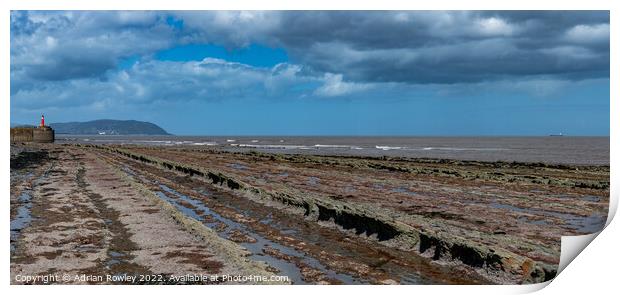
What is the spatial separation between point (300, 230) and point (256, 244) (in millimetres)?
A: 1835

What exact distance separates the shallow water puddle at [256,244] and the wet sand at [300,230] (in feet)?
0.09

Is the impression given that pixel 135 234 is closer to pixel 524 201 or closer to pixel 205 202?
pixel 205 202

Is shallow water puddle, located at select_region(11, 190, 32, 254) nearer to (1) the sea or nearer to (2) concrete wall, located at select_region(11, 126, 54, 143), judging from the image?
(1) the sea

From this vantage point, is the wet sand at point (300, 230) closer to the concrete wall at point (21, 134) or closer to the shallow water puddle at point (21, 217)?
the shallow water puddle at point (21, 217)

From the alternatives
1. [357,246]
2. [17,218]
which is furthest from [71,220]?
[357,246]

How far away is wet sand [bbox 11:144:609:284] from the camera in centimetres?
902

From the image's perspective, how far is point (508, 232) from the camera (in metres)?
12.3

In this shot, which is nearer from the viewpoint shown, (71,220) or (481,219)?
(71,220)

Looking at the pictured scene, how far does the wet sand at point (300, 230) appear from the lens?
9016mm

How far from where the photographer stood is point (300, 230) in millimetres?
12438

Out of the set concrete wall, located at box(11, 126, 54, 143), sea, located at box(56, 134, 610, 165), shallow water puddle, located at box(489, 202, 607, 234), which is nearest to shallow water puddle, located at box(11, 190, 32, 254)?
shallow water puddle, located at box(489, 202, 607, 234)

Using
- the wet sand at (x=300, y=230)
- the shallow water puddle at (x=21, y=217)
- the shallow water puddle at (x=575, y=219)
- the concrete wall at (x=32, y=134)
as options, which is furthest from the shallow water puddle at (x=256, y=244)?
the concrete wall at (x=32, y=134)

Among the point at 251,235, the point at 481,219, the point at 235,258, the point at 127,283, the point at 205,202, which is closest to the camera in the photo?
the point at 127,283

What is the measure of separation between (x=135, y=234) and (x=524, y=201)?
14070mm
